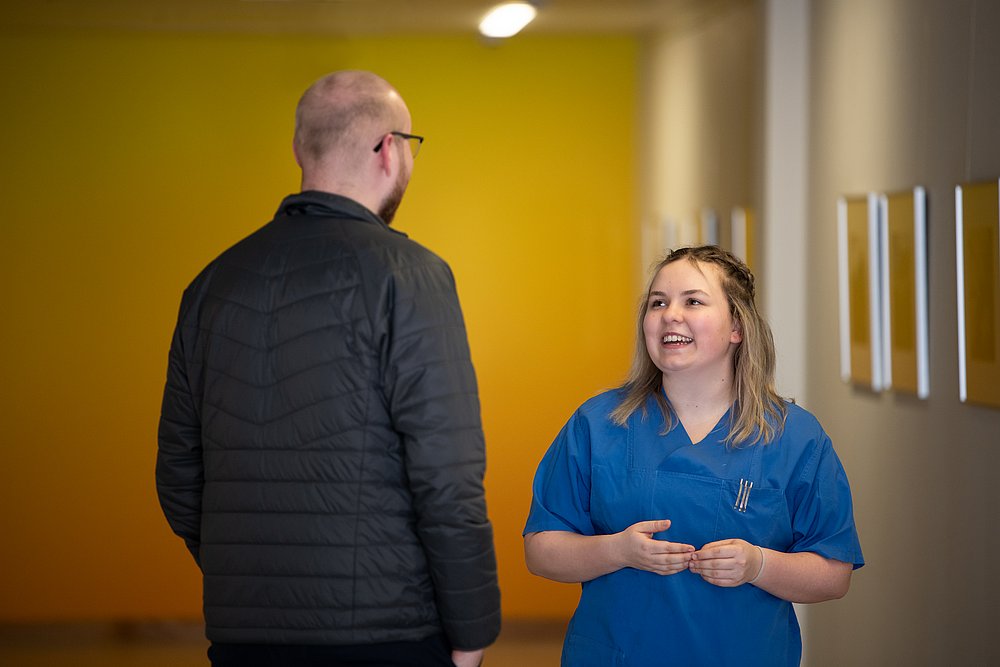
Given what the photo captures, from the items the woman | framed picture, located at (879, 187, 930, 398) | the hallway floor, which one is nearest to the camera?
the woman

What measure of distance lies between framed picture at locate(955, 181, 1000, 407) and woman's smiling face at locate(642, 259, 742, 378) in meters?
1.08

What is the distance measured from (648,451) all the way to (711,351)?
0.19 metres

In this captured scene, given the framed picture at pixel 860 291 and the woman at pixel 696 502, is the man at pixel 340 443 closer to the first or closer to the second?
the woman at pixel 696 502

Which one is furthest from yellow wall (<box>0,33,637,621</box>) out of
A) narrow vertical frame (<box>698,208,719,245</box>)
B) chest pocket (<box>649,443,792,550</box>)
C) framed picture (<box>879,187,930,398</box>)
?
chest pocket (<box>649,443,792,550</box>)

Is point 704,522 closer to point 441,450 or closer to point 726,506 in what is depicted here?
point 726,506

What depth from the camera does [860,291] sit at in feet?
13.5

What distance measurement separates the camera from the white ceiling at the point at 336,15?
17.5 ft

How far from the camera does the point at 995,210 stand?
296 cm

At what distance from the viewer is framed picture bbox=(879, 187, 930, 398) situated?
351cm

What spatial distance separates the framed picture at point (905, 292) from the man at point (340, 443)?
1760 mm

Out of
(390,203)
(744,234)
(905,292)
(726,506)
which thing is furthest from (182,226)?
(726,506)

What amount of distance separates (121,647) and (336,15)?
2.90 meters

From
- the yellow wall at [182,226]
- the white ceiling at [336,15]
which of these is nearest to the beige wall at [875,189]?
the white ceiling at [336,15]

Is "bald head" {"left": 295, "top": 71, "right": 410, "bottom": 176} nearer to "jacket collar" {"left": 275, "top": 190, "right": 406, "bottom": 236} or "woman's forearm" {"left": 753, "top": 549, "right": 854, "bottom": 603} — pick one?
"jacket collar" {"left": 275, "top": 190, "right": 406, "bottom": 236}
